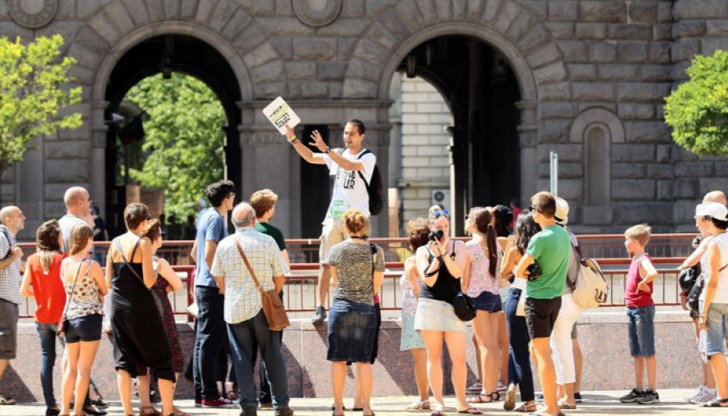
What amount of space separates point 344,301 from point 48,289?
9.85ft

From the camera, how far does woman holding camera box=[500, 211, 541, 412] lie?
16828mm

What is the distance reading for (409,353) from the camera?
19.1 m

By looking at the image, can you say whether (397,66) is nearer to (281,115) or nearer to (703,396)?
(281,115)

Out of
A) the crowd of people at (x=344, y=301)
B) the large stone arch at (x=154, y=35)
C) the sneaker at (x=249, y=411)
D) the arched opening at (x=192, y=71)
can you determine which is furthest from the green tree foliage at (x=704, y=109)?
the sneaker at (x=249, y=411)

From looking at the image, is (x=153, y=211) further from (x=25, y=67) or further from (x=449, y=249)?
(x=449, y=249)

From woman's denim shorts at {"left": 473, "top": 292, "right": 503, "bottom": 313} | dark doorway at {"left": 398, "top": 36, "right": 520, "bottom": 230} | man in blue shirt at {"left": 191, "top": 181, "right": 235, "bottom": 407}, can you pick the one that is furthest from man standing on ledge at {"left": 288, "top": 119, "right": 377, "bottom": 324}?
dark doorway at {"left": 398, "top": 36, "right": 520, "bottom": 230}

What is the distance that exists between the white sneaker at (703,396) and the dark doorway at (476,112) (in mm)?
19279

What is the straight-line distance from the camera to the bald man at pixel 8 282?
17.7 meters

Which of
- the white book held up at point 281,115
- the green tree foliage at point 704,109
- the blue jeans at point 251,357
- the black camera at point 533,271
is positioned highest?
the green tree foliage at point 704,109

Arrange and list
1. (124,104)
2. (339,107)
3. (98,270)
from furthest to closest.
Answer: (124,104), (339,107), (98,270)

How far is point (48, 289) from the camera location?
17109 mm

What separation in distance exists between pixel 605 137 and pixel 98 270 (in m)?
18.9

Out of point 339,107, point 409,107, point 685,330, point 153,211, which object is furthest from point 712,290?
point 409,107

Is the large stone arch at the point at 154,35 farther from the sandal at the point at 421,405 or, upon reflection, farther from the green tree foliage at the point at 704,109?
the sandal at the point at 421,405
